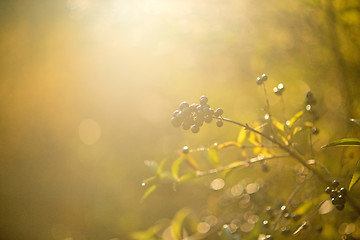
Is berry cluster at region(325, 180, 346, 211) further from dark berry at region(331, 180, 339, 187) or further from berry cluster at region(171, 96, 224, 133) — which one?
berry cluster at region(171, 96, 224, 133)

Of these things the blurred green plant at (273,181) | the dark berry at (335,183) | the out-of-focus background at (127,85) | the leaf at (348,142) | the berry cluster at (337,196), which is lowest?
the berry cluster at (337,196)

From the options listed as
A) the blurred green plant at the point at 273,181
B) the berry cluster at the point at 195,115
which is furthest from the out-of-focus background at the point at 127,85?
the berry cluster at the point at 195,115

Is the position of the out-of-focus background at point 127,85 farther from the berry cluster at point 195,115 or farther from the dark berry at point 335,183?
the berry cluster at point 195,115

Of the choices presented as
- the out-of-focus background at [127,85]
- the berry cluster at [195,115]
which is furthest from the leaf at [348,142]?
the out-of-focus background at [127,85]

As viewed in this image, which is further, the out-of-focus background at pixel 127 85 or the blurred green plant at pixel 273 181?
the out-of-focus background at pixel 127 85

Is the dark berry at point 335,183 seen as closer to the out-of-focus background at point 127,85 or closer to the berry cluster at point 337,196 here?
the berry cluster at point 337,196

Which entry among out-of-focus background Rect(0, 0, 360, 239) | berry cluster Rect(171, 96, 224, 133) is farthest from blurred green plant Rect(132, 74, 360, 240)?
out-of-focus background Rect(0, 0, 360, 239)

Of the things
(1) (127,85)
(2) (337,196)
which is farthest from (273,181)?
(1) (127,85)

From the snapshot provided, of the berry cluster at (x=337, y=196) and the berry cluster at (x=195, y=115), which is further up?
the berry cluster at (x=195, y=115)

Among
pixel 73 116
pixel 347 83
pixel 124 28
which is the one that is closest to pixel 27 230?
pixel 73 116
